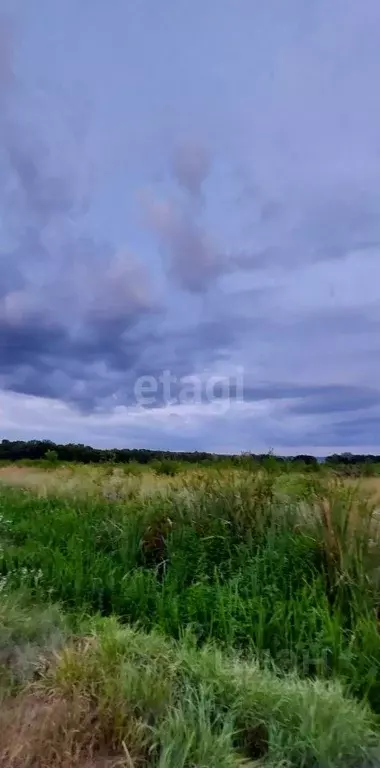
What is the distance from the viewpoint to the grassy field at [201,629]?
2.97 metres

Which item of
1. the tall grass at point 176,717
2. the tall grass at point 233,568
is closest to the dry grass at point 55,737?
the tall grass at point 176,717

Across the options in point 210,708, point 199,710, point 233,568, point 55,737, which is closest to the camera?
point 55,737

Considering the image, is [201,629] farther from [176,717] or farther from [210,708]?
[176,717]

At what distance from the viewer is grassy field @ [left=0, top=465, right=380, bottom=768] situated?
297cm

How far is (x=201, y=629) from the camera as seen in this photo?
15.0ft

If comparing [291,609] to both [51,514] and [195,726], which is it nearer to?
[195,726]

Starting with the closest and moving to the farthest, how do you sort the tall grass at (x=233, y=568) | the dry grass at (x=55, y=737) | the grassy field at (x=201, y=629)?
the dry grass at (x=55, y=737) → the grassy field at (x=201, y=629) → the tall grass at (x=233, y=568)

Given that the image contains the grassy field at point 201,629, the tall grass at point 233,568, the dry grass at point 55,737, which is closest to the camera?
the dry grass at point 55,737

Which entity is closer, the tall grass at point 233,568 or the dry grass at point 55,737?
the dry grass at point 55,737

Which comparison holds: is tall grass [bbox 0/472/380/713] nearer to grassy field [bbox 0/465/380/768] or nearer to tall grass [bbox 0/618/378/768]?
grassy field [bbox 0/465/380/768]

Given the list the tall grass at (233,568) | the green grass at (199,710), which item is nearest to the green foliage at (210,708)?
the green grass at (199,710)

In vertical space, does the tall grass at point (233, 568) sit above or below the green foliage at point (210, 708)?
above

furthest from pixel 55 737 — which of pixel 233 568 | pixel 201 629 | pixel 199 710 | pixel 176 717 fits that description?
pixel 233 568

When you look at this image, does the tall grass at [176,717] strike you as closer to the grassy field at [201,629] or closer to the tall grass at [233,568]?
the grassy field at [201,629]
